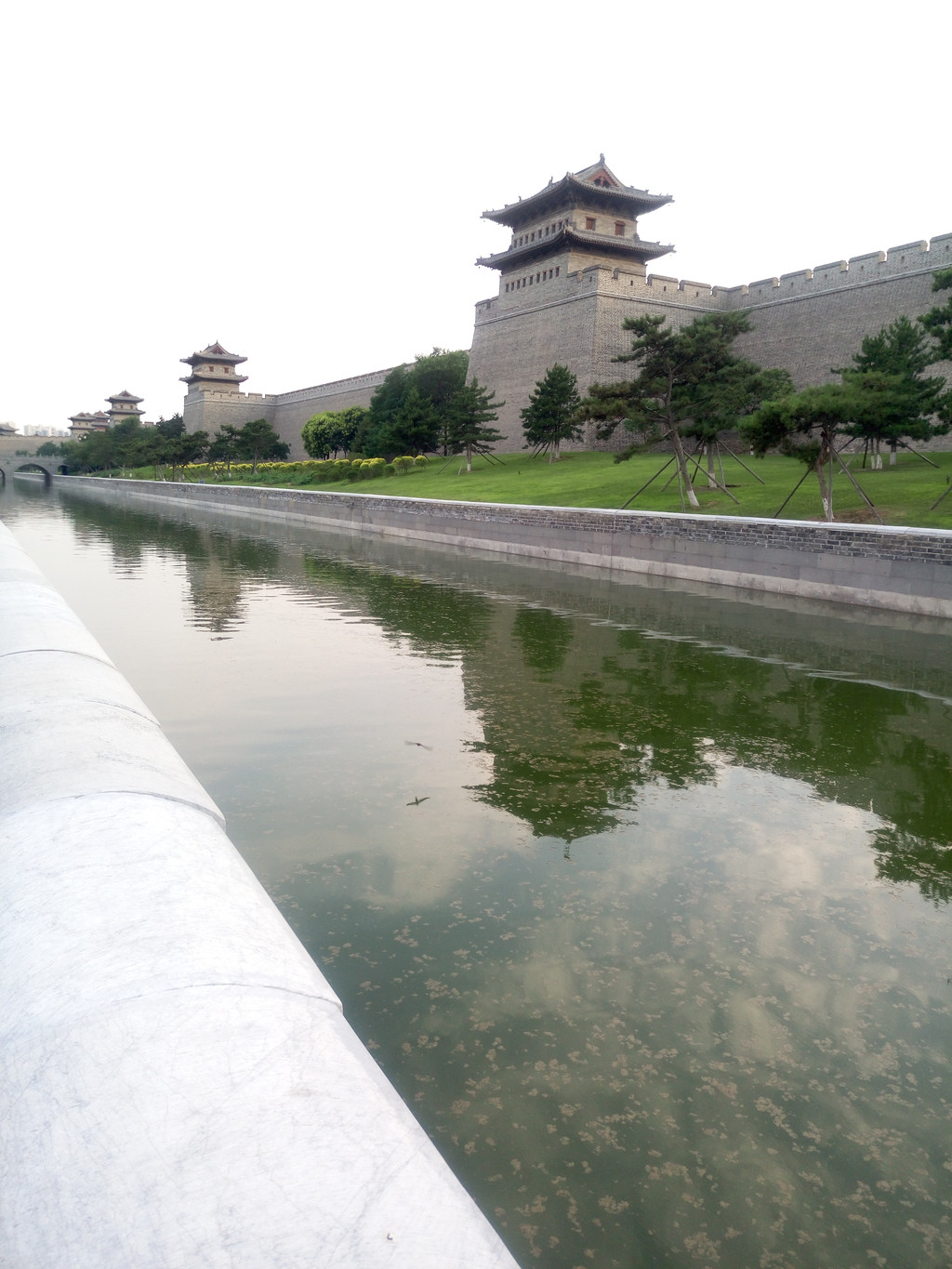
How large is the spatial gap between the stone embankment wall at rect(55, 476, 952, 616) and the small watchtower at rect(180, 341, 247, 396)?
2050 inches

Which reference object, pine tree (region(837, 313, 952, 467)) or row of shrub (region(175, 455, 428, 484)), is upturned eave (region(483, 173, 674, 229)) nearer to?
row of shrub (region(175, 455, 428, 484))

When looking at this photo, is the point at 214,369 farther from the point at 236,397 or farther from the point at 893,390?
the point at 893,390

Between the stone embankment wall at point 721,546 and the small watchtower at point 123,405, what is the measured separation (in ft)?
303

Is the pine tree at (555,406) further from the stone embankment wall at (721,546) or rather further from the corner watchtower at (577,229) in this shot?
the stone embankment wall at (721,546)

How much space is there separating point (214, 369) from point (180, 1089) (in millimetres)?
74716

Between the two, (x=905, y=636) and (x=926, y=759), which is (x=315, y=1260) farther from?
(x=905, y=636)

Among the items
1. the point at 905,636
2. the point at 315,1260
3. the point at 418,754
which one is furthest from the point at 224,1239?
the point at 905,636

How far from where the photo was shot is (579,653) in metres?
8.26

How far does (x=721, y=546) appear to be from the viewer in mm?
13523

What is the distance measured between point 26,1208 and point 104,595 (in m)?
11.3

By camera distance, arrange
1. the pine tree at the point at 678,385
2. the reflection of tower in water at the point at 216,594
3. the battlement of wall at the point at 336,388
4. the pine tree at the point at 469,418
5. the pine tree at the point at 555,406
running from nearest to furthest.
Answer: the reflection of tower in water at the point at 216,594
the pine tree at the point at 678,385
the pine tree at the point at 555,406
the pine tree at the point at 469,418
the battlement of wall at the point at 336,388

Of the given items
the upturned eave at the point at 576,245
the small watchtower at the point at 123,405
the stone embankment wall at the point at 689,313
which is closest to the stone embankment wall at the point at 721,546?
the stone embankment wall at the point at 689,313

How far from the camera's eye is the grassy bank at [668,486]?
61.5ft

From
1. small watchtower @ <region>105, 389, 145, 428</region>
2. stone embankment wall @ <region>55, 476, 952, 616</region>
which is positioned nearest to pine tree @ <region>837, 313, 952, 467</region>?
stone embankment wall @ <region>55, 476, 952, 616</region>
